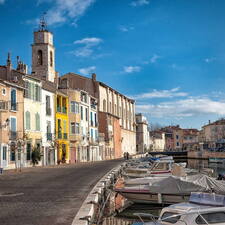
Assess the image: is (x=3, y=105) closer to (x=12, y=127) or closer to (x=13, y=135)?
(x=12, y=127)

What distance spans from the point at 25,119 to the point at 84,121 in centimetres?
2105

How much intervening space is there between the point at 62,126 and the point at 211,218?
47597mm

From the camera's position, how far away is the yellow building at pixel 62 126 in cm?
5540

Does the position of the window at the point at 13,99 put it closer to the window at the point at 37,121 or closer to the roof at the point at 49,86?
the window at the point at 37,121

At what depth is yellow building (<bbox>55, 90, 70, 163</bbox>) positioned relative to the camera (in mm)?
55397

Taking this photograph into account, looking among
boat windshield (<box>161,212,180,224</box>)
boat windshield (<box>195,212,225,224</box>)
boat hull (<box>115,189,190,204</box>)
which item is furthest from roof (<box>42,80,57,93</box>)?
boat windshield (<box>195,212,225,224</box>)

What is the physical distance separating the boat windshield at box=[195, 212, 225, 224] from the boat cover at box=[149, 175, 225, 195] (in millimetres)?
8412

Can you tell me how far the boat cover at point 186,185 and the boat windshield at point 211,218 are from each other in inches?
331

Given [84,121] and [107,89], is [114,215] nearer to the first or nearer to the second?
[84,121]

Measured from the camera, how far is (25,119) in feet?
150

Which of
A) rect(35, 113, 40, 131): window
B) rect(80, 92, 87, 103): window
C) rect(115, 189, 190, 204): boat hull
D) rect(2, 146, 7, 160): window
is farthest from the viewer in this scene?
rect(80, 92, 87, 103): window

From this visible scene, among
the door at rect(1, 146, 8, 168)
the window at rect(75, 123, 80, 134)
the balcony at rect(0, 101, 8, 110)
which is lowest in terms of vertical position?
the door at rect(1, 146, 8, 168)

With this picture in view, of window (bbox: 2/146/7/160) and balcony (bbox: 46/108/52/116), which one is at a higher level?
balcony (bbox: 46/108/52/116)

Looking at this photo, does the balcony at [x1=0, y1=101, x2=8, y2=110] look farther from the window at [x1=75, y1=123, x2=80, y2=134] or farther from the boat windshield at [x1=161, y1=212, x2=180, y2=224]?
the boat windshield at [x1=161, y1=212, x2=180, y2=224]
